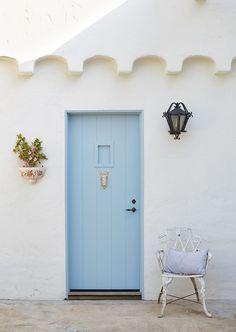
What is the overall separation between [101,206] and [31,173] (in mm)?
933

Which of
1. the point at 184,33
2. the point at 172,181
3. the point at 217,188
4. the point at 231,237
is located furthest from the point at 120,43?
the point at 231,237

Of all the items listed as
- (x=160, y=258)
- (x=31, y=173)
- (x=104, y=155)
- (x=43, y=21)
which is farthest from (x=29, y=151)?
(x=160, y=258)

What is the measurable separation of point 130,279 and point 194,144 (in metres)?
1.79

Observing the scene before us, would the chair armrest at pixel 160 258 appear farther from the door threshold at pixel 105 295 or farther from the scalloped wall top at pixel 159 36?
the scalloped wall top at pixel 159 36

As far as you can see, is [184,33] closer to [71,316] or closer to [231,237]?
[231,237]

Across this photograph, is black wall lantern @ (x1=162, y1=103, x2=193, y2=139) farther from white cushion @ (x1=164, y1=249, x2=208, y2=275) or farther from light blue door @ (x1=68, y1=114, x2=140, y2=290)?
A: white cushion @ (x1=164, y1=249, x2=208, y2=275)

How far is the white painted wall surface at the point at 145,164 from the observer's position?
5.19 meters

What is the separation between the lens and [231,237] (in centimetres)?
520

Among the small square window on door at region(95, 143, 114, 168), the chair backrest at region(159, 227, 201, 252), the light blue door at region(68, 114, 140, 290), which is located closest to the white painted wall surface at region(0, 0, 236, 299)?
the chair backrest at region(159, 227, 201, 252)

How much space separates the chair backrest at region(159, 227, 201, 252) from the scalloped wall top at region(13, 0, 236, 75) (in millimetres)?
1860

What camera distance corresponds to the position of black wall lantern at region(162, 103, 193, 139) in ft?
16.3

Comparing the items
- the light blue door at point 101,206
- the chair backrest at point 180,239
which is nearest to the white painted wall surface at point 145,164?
the chair backrest at point 180,239

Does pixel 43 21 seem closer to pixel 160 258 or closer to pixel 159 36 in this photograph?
pixel 159 36

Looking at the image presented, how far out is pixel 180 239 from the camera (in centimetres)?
519
